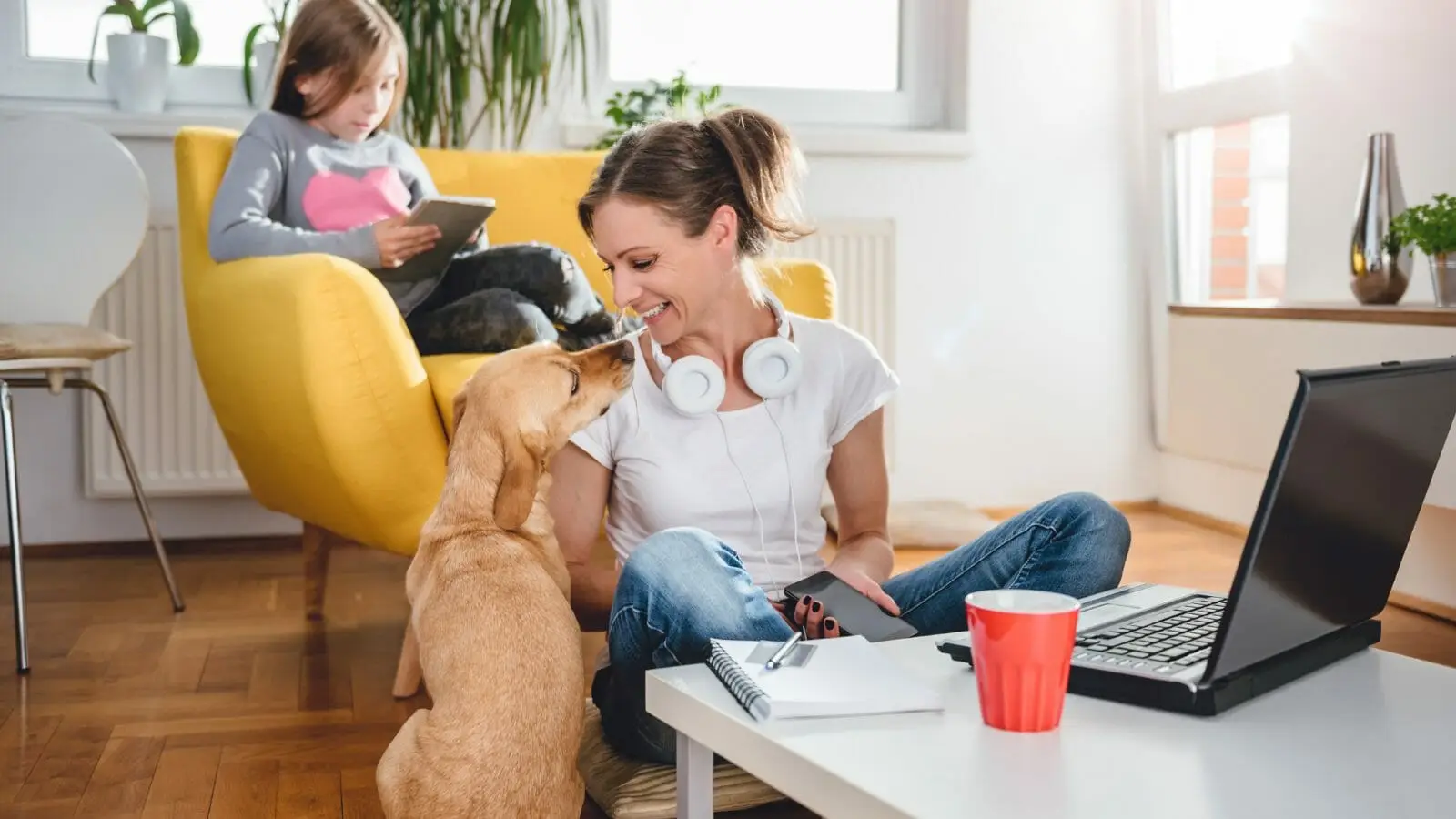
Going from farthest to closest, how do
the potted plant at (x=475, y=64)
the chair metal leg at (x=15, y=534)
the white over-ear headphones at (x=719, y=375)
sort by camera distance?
the potted plant at (x=475, y=64), the chair metal leg at (x=15, y=534), the white over-ear headphones at (x=719, y=375)

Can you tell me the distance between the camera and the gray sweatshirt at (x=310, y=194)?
2.55 m

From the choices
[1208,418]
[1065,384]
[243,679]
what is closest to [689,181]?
[243,679]

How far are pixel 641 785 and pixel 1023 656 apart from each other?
2.51ft

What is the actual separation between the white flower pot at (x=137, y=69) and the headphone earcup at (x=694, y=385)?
8.03 ft

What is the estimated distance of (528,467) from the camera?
1.57 meters

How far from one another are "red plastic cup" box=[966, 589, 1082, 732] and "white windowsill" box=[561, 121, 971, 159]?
2.98 metres

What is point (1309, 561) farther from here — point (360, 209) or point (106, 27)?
point (106, 27)

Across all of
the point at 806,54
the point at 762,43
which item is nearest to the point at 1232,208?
the point at 806,54

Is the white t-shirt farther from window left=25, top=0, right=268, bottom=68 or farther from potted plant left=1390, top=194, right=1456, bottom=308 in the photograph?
window left=25, top=0, right=268, bottom=68

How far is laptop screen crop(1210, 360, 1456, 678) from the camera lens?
934 millimetres

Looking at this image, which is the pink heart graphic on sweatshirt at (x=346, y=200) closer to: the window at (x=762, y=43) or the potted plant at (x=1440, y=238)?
the window at (x=762, y=43)

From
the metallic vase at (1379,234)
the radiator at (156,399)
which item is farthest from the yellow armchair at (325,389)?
the metallic vase at (1379,234)

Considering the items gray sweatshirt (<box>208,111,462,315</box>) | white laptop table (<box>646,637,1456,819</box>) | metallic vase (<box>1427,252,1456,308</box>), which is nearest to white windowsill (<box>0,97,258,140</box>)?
gray sweatshirt (<box>208,111,462,315</box>)

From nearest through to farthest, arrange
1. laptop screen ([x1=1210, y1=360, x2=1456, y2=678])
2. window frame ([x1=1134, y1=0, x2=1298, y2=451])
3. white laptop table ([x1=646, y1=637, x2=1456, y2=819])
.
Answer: white laptop table ([x1=646, y1=637, x2=1456, y2=819]) < laptop screen ([x1=1210, y1=360, x2=1456, y2=678]) < window frame ([x1=1134, y1=0, x2=1298, y2=451])
